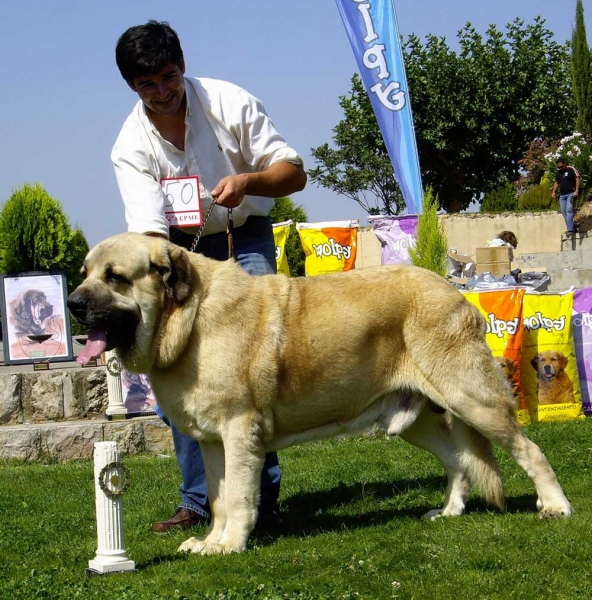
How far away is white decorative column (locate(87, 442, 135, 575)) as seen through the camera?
3588mm

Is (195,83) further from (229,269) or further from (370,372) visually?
(370,372)

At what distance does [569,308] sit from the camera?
8.07 m

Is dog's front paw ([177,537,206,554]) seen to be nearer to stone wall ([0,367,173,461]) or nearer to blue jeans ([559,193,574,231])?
stone wall ([0,367,173,461])

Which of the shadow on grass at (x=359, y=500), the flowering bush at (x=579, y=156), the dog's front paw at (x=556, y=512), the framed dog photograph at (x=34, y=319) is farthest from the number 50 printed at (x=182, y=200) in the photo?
the flowering bush at (x=579, y=156)

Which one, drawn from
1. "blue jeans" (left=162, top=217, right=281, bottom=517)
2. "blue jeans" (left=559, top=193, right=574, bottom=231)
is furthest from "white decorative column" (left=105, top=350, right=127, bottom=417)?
"blue jeans" (left=559, top=193, right=574, bottom=231)

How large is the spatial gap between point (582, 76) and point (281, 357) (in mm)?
34813

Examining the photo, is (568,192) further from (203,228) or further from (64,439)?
(203,228)

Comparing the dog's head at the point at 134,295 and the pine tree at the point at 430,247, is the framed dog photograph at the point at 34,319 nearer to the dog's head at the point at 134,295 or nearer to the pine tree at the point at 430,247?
the pine tree at the point at 430,247

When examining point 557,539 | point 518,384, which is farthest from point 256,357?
point 518,384

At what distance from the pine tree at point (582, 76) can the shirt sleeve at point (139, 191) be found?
3047 centimetres

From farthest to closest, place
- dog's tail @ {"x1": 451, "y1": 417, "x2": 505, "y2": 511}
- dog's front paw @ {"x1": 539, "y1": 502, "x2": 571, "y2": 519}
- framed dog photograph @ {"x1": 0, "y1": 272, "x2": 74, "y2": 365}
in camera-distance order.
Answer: framed dog photograph @ {"x1": 0, "y1": 272, "x2": 74, "y2": 365} < dog's tail @ {"x1": 451, "y1": 417, "x2": 505, "y2": 511} < dog's front paw @ {"x1": 539, "y1": 502, "x2": 571, "y2": 519}

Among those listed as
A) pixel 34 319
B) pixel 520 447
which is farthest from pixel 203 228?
pixel 34 319

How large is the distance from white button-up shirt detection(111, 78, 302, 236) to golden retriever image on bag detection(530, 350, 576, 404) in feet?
13.9

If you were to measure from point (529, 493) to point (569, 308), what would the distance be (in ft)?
11.3
